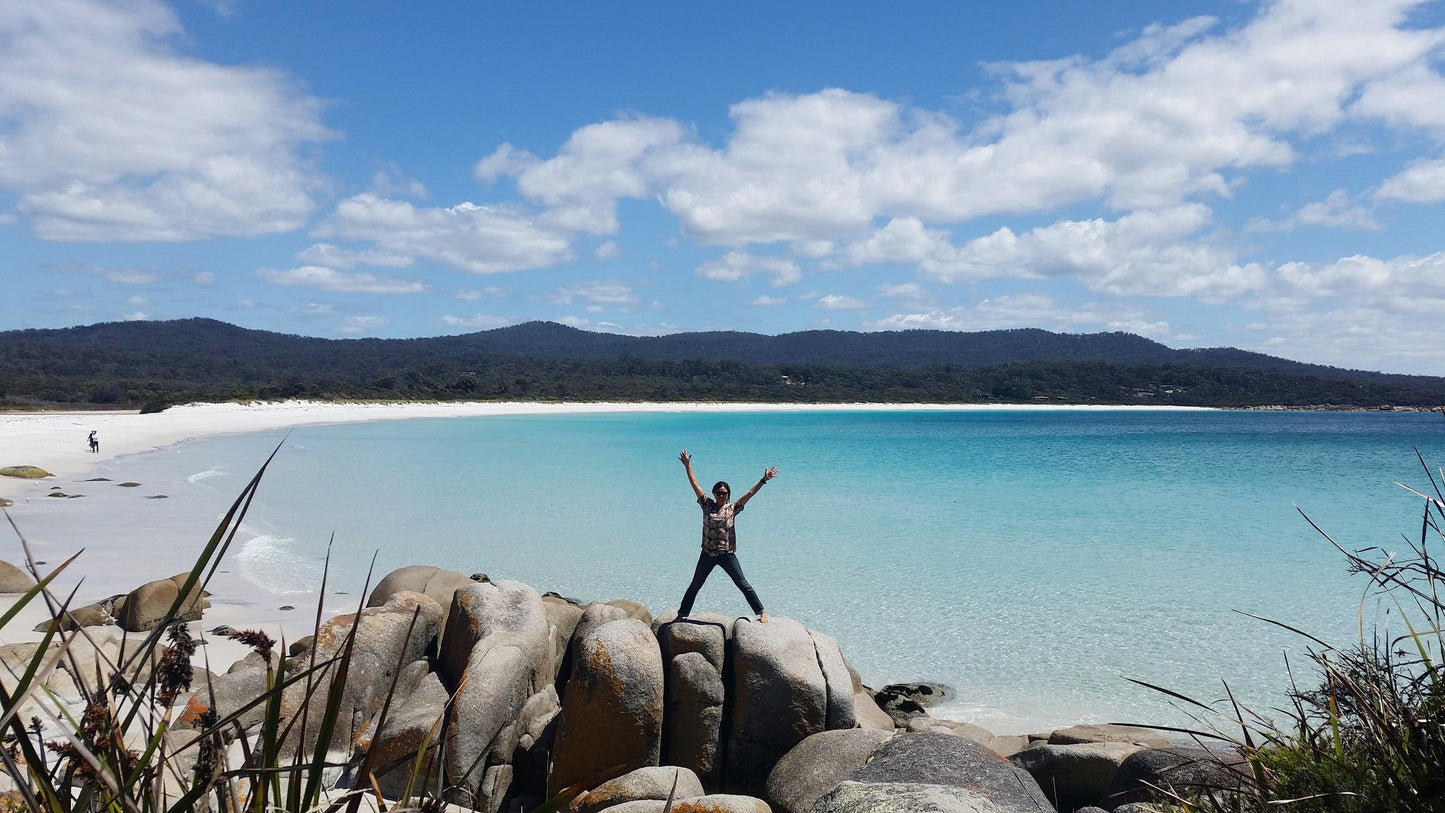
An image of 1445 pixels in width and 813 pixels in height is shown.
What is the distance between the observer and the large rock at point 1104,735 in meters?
7.90

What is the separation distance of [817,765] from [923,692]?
3.53 metres

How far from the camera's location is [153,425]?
48.4 meters

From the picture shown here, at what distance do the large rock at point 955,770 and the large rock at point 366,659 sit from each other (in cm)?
360

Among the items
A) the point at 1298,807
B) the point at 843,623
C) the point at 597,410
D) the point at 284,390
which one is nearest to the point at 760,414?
the point at 597,410

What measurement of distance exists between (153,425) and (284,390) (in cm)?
3114

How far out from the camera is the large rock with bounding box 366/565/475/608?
10109 millimetres

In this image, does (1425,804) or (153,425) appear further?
(153,425)

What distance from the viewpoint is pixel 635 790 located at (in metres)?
5.73

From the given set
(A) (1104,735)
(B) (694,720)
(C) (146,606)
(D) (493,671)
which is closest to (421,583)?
(C) (146,606)

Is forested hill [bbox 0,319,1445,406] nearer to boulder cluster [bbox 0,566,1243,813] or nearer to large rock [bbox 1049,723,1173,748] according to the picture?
boulder cluster [bbox 0,566,1243,813]

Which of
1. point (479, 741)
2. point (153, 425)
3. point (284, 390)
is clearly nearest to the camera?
point (479, 741)

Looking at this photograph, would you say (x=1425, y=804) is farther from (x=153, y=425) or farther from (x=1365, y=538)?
(x=153, y=425)

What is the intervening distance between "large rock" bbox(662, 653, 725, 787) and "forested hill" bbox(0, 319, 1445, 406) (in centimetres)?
7868

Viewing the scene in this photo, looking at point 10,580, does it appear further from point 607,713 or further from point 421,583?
point 607,713
